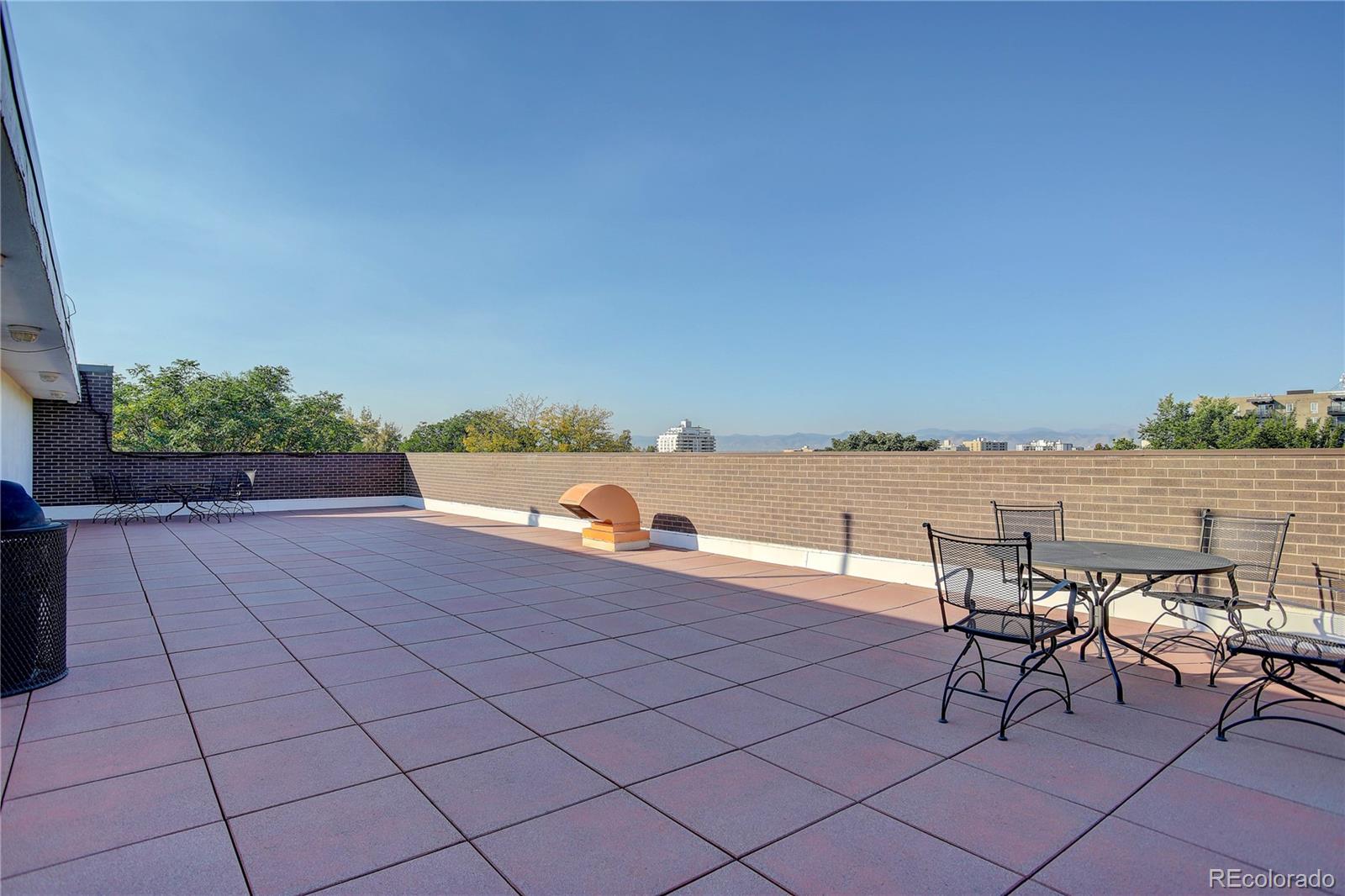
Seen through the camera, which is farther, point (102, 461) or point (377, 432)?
point (377, 432)

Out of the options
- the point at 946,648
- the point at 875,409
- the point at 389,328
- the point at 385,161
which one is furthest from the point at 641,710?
the point at 875,409

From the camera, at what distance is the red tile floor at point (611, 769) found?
2.04 metres

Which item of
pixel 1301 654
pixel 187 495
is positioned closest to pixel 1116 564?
pixel 1301 654

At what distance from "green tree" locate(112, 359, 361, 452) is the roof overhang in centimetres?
1593

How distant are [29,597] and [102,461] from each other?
12.5 m

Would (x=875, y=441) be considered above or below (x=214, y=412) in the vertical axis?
below

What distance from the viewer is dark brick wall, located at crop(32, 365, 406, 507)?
12.8 meters

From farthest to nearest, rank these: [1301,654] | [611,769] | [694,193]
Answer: [694,193]
[1301,654]
[611,769]

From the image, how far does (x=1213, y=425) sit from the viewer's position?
2044 inches

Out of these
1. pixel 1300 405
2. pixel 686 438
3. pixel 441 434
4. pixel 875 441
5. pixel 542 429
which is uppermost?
pixel 1300 405

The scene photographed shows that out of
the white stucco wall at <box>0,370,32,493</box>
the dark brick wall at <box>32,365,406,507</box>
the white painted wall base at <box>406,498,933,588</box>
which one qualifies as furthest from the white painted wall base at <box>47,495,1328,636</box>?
the white stucco wall at <box>0,370,32,493</box>

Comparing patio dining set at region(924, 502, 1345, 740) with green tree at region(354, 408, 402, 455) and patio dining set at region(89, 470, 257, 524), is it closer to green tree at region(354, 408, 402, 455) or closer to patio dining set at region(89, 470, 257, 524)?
patio dining set at region(89, 470, 257, 524)

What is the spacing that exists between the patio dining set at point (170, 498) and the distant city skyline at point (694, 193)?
8.89 ft

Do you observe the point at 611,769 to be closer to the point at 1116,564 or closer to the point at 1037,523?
the point at 1116,564
